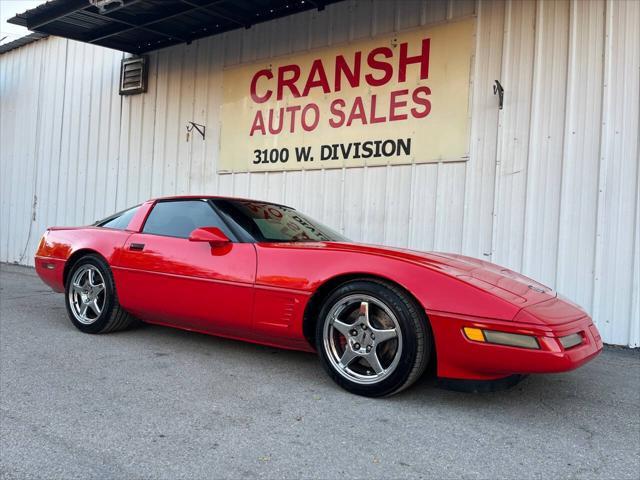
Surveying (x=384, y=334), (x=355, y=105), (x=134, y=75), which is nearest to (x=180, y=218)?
(x=384, y=334)

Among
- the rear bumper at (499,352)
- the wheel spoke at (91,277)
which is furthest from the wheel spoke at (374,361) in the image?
the wheel spoke at (91,277)

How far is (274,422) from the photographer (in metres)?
2.53

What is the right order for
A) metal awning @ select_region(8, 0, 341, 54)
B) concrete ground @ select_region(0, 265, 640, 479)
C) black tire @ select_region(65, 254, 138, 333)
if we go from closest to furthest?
1. concrete ground @ select_region(0, 265, 640, 479)
2. black tire @ select_region(65, 254, 138, 333)
3. metal awning @ select_region(8, 0, 341, 54)

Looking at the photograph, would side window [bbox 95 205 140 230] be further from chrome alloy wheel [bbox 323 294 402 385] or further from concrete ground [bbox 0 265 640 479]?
chrome alloy wheel [bbox 323 294 402 385]

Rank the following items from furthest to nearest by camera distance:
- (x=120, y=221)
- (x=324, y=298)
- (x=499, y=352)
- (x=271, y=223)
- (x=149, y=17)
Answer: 1. (x=149, y=17)
2. (x=120, y=221)
3. (x=271, y=223)
4. (x=324, y=298)
5. (x=499, y=352)

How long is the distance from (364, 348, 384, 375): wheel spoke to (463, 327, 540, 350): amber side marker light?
53cm

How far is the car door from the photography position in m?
3.37

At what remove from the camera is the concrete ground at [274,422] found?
6.86ft

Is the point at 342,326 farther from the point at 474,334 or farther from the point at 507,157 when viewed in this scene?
the point at 507,157

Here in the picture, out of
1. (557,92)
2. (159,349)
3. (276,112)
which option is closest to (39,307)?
(159,349)

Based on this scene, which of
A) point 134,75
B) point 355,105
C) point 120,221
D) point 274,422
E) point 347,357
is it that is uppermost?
point 134,75

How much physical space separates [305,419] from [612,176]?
395cm

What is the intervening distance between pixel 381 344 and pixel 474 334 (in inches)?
21.9

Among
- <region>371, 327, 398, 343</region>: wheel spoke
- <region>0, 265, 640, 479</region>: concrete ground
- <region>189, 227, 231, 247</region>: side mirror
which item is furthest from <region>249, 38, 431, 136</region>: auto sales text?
<region>371, 327, 398, 343</region>: wheel spoke
